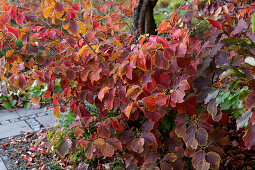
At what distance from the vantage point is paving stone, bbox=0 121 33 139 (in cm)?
289

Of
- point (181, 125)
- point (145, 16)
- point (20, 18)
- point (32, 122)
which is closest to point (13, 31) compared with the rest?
point (20, 18)

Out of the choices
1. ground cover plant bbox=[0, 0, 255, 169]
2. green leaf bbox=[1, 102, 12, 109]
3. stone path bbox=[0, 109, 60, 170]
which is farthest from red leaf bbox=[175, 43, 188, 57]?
green leaf bbox=[1, 102, 12, 109]

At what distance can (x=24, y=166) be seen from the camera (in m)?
2.23

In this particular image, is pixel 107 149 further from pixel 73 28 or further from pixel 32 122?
pixel 32 122

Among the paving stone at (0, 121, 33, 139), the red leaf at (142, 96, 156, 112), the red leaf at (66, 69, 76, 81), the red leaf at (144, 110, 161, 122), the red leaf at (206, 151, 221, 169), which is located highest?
the red leaf at (66, 69, 76, 81)

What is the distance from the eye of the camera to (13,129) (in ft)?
9.93

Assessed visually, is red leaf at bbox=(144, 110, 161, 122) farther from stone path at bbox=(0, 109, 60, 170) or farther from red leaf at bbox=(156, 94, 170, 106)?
stone path at bbox=(0, 109, 60, 170)

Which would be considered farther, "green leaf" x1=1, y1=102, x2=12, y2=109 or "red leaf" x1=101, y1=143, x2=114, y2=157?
"green leaf" x1=1, y1=102, x2=12, y2=109

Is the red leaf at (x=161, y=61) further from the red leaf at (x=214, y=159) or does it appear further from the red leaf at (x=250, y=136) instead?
the red leaf at (x=214, y=159)

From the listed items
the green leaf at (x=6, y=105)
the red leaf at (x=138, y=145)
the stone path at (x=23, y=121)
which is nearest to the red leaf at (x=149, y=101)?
the red leaf at (x=138, y=145)

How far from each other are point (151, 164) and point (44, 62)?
34.7 inches

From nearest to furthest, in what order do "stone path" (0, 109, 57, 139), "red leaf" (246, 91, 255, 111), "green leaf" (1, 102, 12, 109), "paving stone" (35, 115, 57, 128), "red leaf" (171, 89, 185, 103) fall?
"red leaf" (246, 91, 255, 111)
"red leaf" (171, 89, 185, 103)
"stone path" (0, 109, 57, 139)
"paving stone" (35, 115, 57, 128)
"green leaf" (1, 102, 12, 109)

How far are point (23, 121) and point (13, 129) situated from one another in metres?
0.27

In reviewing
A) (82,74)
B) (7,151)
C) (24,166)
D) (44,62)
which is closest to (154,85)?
(82,74)
